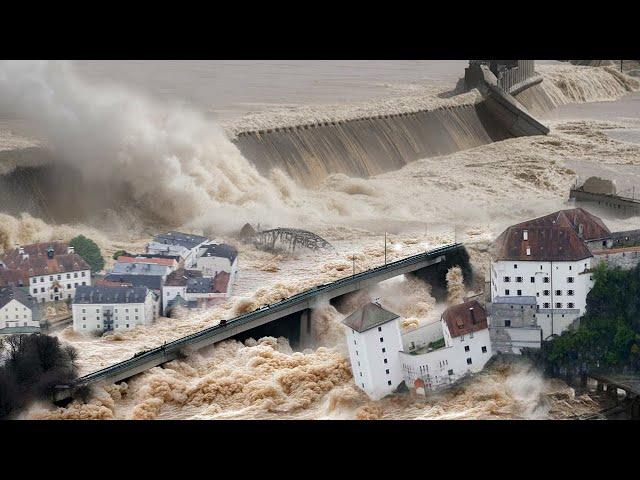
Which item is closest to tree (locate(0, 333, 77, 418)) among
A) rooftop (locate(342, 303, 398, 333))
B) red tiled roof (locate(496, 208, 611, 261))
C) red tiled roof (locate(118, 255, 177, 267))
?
red tiled roof (locate(118, 255, 177, 267))

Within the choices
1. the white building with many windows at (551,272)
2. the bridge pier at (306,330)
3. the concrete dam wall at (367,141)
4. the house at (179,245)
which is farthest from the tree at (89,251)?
the white building with many windows at (551,272)

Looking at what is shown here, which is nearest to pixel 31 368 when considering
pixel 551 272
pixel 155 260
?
pixel 155 260

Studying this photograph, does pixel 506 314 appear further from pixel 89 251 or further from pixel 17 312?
pixel 17 312

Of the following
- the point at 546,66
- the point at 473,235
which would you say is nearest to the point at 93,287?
the point at 473,235

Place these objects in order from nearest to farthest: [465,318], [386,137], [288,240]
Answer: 1. [465,318]
2. [288,240]
3. [386,137]

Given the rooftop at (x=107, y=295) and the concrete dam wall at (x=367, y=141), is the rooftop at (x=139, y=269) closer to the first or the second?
the rooftop at (x=107, y=295)

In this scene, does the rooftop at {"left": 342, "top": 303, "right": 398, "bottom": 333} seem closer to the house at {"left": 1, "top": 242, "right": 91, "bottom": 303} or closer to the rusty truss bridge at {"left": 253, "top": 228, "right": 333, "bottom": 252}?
the rusty truss bridge at {"left": 253, "top": 228, "right": 333, "bottom": 252}

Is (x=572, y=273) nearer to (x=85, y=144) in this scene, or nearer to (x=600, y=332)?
(x=600, y=332)
